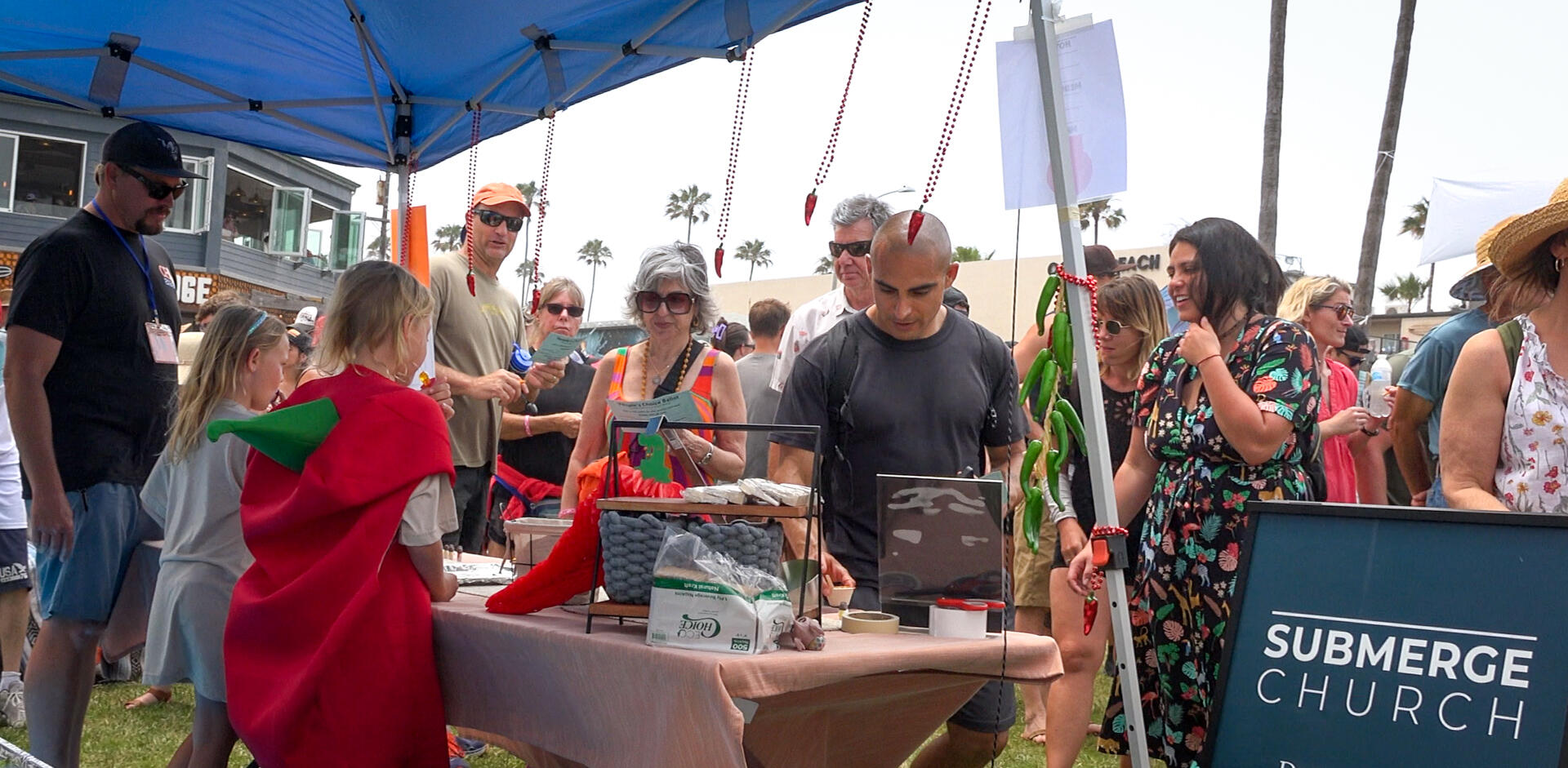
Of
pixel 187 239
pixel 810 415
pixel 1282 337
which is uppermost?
pixel 187 239

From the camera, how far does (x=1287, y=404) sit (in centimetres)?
287

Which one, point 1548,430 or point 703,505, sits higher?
point 1548,430

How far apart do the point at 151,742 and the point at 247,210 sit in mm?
25967

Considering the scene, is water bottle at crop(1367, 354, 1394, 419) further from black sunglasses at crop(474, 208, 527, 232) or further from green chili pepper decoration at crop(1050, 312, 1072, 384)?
black sunglasses at crop(474, 208, 527, 232)

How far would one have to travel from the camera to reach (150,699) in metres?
5.47

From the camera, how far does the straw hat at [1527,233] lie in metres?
2.64

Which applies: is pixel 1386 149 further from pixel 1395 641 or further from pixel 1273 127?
pixel 1395 641

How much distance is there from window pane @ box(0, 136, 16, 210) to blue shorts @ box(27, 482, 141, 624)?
22.0 m

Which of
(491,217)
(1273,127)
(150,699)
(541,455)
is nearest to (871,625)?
(491,217)

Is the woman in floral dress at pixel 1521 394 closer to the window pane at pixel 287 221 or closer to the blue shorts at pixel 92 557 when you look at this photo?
the blue shorts at pixel 92 557

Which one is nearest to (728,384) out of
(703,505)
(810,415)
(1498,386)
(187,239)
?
(810,415)

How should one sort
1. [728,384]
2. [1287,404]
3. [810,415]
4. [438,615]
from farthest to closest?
[728,384], [810,415], [1287,404], [438,615]

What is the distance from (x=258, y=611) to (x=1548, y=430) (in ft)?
8.90

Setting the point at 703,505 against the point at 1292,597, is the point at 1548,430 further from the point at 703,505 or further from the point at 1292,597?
the point at 703,505
